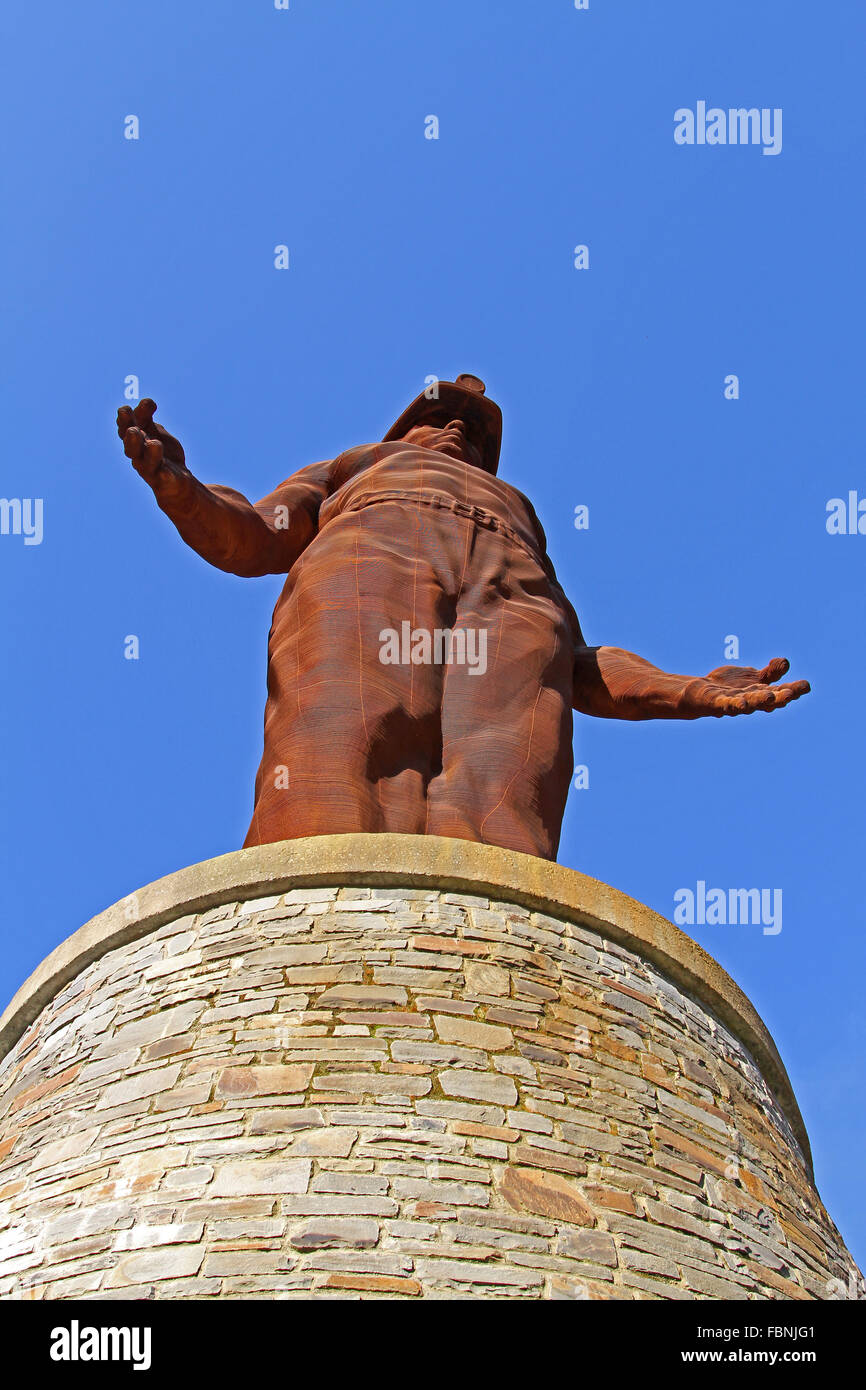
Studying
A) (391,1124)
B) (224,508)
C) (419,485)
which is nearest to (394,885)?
(391,1124)

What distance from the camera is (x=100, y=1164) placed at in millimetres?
5270

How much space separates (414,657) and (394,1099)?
3212mm

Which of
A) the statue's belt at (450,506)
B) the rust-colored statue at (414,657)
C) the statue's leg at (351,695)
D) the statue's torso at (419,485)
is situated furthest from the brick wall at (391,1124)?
the statue's torso at (419,485)

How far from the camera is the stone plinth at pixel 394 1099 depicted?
15.6ft

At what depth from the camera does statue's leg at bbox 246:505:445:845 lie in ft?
23.9

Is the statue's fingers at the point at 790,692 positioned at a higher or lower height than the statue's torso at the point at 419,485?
lower

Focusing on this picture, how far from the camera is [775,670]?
27.7 feet

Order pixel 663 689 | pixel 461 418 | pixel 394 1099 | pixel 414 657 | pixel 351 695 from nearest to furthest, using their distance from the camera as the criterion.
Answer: pixel 394 1099 → pixel 351 695 → pixel 414 657 → pixel 663 689 → pixel 461 418

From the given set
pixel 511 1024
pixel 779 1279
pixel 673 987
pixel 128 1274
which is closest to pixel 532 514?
pixel 673 987

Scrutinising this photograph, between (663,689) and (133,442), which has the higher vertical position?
(133,442)

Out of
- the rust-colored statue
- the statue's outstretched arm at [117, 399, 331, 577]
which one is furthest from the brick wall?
the statue's outstretched arm at [117, 399, 331, 577]

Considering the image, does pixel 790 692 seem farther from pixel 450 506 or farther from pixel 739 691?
pixel 450 506

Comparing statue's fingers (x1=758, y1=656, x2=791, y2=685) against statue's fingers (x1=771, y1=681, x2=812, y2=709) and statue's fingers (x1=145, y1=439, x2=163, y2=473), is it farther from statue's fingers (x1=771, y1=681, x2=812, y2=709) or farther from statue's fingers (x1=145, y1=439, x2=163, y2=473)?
statue's fingers (x1=145, y1=439, x2=163, y2=473)

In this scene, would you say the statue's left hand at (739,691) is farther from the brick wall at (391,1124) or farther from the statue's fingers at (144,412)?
the statue's fingers at (144,412)
